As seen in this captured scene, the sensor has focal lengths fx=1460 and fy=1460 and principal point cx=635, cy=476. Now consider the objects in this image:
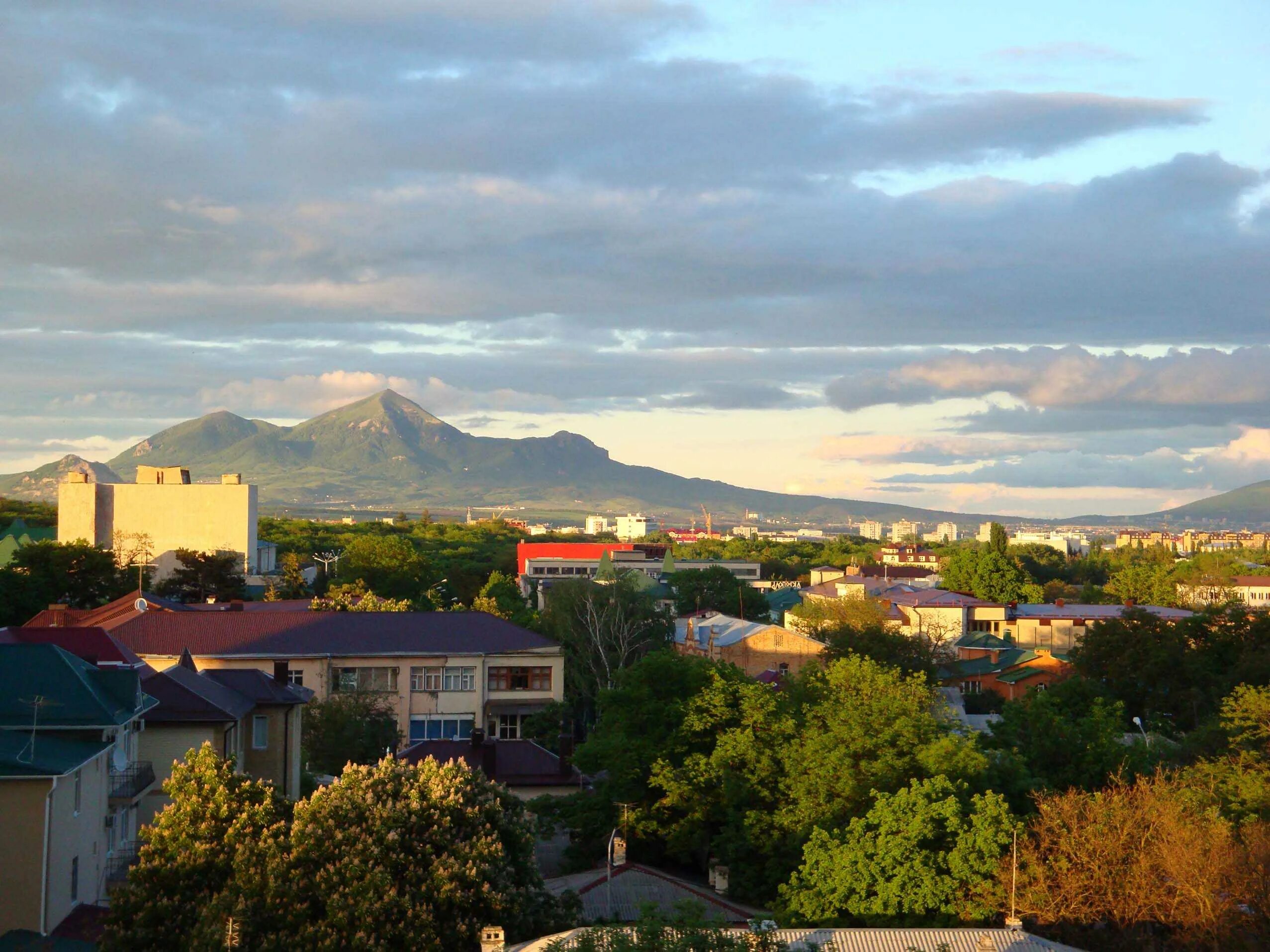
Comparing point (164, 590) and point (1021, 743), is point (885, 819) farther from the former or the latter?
point (164, 590)

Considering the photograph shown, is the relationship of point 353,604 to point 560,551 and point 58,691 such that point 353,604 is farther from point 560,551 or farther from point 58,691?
point 560,551

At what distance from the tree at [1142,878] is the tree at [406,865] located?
9211 mm

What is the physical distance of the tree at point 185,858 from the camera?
19797mm

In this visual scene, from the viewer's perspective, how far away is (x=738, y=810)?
33.2 m

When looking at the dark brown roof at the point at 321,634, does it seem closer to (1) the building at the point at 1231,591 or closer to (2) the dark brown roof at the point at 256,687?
(2) the dark brown roof at the point at 256,687

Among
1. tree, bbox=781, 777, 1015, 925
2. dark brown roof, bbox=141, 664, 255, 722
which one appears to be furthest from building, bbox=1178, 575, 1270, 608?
dark brown roof, bbox=141, 664, 255, 722

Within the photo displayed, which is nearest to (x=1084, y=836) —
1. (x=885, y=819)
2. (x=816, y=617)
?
(x=885, y=819)

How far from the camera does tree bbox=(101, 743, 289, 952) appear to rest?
1980 centimetres

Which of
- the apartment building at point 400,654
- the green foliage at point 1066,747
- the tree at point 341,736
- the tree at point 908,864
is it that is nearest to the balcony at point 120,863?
the tree at point 908,864

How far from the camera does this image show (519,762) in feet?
138

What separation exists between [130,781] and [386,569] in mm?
73012

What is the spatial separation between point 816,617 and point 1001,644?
11.3 m

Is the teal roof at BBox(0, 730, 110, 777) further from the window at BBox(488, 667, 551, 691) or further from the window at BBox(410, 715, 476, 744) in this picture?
the window at BBox(488, 667, 551, 691)

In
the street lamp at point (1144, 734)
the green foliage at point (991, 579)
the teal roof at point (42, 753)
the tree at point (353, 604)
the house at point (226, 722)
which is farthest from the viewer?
the green foliage at point (991, 579)
